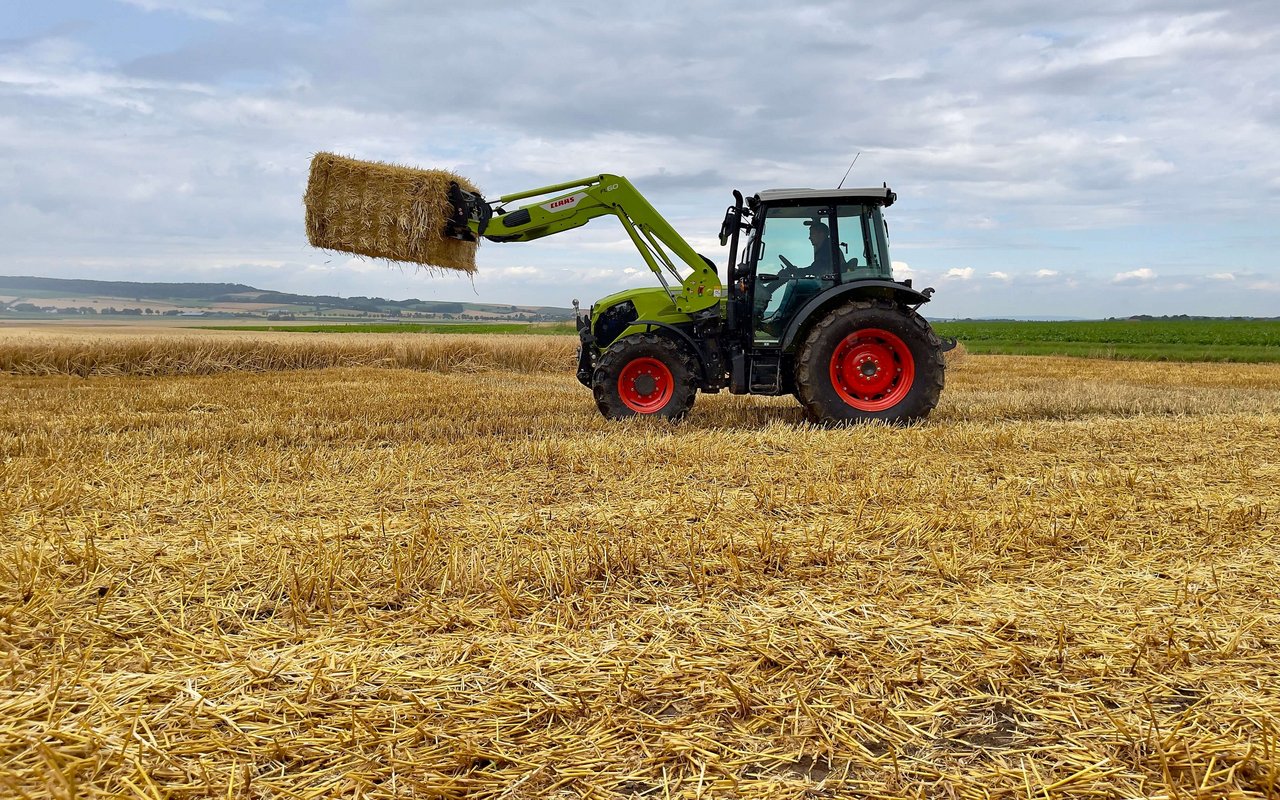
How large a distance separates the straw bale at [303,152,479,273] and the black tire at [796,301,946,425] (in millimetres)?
4095

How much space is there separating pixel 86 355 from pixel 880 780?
17.3 meters

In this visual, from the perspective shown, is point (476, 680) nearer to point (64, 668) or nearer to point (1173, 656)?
point (64, 668)

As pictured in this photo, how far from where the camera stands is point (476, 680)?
2.39 m

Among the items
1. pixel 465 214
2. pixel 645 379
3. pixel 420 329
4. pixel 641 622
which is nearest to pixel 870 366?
pixel 645 379

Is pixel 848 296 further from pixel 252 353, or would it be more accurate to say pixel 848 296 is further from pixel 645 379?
pixel 252 353

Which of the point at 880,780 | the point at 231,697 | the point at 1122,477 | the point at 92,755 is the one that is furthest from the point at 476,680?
the point at 1122,477

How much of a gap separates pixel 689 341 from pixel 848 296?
164 centimetres

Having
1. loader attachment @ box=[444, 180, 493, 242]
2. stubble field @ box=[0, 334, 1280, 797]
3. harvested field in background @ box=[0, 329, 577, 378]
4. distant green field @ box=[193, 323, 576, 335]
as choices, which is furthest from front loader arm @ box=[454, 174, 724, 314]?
distant green field @ box=[193, 323, 576, 335]

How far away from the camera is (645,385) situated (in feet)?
25.9

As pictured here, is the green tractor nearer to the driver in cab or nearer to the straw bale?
the driver in cab

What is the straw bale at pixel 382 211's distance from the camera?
863 centimetres

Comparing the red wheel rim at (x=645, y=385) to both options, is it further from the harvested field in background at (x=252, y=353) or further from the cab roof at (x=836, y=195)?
the harvested field in background at (x=252, y=353)

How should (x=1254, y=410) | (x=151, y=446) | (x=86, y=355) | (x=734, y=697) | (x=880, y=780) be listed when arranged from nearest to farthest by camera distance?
(x=880, y=780), (x=734, y=697), (x=151, y=446), (x=1254, y=410), (x=86, y=355)

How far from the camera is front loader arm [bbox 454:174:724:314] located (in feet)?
27.0
